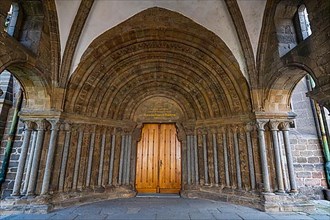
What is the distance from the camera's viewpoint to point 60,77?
15.0 feet

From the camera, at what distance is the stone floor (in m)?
3.36

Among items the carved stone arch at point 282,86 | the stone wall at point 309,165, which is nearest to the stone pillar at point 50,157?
the carved stone arch at point 282,86

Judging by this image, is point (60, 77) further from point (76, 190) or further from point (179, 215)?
point (179, 215)

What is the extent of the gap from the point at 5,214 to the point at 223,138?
5.22 m

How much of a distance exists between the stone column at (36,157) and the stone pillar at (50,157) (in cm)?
19

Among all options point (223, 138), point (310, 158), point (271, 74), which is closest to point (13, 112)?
point (223, 138)

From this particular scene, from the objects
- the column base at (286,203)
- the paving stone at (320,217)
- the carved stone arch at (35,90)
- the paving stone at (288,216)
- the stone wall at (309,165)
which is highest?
the carved stone arch at (35,90)

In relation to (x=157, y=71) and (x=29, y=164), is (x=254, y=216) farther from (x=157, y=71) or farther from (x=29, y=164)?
(x=29, y=164)

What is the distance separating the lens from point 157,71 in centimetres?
574

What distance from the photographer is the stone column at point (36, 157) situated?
12.9 feet

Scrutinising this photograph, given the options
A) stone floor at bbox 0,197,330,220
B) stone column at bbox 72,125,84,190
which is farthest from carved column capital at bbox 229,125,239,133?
stone column at bbox 72,125,84,190

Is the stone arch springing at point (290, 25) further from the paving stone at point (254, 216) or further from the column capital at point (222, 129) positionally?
the paving stone at point (254, 216)

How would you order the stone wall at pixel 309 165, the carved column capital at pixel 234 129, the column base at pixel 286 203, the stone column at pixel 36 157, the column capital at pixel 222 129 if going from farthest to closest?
the stone wall at pixel 309 165, the column capital at pixel 222 129, the carved column capital at pixel 234 129, the stone column at pixel 36 157, the column base at pixel 286 203

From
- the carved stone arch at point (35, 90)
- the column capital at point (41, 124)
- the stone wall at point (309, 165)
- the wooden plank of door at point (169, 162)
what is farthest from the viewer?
the wooden plank of door at point (169, 162)
